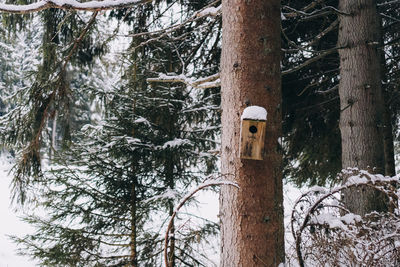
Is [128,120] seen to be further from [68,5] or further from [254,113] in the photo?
[254,113]

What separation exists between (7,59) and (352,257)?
75.0 feet

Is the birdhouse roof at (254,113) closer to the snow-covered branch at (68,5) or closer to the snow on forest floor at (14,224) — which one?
the snow-covered branch at (68,5)

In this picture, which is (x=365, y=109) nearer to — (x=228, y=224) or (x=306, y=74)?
(x=306, y=74)

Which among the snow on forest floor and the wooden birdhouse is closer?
the wooden birdhouse

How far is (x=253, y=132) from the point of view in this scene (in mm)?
1684

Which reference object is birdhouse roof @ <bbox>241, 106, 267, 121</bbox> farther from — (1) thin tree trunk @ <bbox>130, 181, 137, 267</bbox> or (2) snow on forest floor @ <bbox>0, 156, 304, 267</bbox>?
(2) snow on forest floor @ <bbox>0, 156, 304, 267</bbox>

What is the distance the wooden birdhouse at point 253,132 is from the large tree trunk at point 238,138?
56mm

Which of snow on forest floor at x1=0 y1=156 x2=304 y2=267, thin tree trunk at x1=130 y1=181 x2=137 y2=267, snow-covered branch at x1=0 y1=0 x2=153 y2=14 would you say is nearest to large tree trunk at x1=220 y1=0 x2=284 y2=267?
snow-covered branch at x1=0 y1=0 x2=153 y2=14

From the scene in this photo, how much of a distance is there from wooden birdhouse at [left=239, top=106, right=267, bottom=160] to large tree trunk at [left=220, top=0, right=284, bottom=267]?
6cm

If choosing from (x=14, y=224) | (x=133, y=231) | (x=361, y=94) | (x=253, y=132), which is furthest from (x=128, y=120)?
(x=14, y=224)

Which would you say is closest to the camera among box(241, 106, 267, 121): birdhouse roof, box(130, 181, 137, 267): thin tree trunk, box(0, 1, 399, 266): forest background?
box(241, 106, 267, 121): birdhouse roof

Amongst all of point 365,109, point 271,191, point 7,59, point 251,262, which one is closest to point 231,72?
point 271,191

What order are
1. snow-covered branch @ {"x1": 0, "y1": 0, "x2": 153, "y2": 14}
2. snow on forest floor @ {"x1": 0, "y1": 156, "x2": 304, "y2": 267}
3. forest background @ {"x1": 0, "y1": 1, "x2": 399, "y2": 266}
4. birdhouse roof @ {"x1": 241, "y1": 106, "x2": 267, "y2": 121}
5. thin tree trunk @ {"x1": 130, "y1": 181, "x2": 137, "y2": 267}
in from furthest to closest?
snow on forest floor @ {"x1": 0, "y1": 156, "x2": 304, "y2": 267} < thin tree trunk @ {"x1": 130, "y1": 181, "x2": 137, "y2": 267} < forest background @ {"x1": 0, "y1": 1, "x2": 399, "y2": 266} < snow-covered branch @ {"x1": 0, "y1": 0, "x2": 153, "y2": 14} < birdhouse roof @ {"x1": 241, "y1": 106, "x2": 267, "y2": 121}

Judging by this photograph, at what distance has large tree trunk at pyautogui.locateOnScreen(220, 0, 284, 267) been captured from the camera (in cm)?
168
